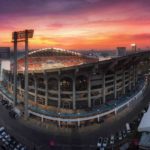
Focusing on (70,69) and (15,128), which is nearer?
(15,128)

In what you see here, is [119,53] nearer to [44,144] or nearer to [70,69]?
[70,69]

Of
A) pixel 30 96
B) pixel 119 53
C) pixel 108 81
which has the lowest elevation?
pixel 30 96

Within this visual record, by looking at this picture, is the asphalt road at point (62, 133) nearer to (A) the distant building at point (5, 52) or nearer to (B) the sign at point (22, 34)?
(B) the sign at point (22, 34)

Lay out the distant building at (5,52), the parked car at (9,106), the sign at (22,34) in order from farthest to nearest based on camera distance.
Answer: the distant building at (5,52) < the parked car at (9,106) < the sign at (22,34)

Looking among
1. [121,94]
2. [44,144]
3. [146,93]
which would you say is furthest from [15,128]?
[146,93]

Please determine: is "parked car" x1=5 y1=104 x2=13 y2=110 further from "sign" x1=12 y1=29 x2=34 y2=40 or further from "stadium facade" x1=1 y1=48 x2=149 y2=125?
"sign" x1=12 y1=29 x2=34 y2=40

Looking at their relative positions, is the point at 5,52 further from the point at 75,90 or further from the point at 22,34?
the point at 75,90

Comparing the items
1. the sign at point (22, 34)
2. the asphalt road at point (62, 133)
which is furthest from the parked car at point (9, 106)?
the sign at point (22, 34)

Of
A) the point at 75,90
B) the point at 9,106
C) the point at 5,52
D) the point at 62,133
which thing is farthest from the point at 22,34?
the point at 5,52

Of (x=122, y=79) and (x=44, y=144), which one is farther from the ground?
(x=122, y=79)
